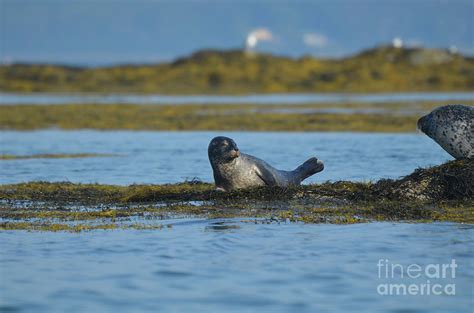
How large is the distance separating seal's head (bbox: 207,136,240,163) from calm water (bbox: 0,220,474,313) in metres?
1.47

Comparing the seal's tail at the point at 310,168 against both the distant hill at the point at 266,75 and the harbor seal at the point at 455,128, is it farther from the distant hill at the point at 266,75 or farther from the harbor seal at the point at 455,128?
the distant hill at the point at 266,75

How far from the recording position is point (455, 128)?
1227 centimetres

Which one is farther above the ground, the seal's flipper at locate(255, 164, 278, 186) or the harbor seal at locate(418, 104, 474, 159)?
the harbor seal at locate(418, 104, 474, 159)

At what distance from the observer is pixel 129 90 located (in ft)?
166

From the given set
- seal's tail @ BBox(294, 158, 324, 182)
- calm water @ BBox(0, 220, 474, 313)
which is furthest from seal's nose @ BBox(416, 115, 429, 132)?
calm water @ BBox(0, 220, 474, 313)

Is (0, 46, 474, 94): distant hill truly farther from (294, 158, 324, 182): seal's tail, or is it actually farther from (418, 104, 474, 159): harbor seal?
(418, 104, 474, 159): harbor seal

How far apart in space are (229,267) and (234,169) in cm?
370

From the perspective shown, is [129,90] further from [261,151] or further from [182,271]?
[182,271]

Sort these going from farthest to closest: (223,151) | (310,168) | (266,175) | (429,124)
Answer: (310,168)
(429,124)
(266,175)
(223,151)

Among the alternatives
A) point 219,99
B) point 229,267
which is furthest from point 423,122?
point 219,99

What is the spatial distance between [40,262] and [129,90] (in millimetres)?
42093

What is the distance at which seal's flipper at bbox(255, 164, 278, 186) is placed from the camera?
1235cm

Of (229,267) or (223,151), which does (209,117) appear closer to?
(223,151)

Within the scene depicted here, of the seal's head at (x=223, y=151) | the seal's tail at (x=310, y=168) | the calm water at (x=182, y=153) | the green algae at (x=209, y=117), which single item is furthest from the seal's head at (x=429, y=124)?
the green algae at (x=209, y=117)
